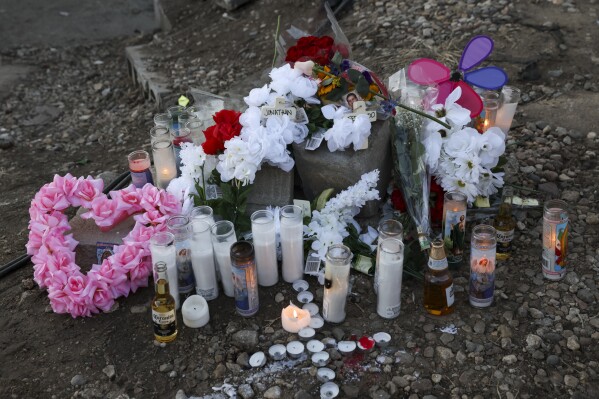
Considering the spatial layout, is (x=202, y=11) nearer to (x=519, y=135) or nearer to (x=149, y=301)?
(x=519, y=135)

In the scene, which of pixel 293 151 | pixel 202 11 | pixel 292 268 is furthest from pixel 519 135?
pixel 202 11

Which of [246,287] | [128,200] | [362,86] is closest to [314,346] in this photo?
[246,287]

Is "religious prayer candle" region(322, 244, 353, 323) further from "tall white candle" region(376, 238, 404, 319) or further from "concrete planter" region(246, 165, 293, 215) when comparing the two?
"concrete planter" region(246, 165, 293, 215)

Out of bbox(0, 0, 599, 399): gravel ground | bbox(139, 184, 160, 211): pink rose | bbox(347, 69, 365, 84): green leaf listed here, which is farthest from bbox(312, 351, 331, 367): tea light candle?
bbox(347, 69, 365, 84): green leaf

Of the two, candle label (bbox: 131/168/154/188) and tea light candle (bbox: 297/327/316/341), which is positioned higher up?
candle label (bbox: 131/168/154/188)

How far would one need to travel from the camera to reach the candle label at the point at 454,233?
3568 millimetres

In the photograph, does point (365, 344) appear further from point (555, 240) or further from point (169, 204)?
point (169, 204)

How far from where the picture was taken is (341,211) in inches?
146

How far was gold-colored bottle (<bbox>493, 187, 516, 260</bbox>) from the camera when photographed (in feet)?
11.9

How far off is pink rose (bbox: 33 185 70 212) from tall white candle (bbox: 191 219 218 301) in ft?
2.38

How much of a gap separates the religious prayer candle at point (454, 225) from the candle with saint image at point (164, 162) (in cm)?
162

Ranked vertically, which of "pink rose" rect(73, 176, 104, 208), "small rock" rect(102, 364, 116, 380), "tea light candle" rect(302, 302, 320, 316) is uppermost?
"pink rose" rect(73, 176, 104, 208)

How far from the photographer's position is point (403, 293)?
11.4ft

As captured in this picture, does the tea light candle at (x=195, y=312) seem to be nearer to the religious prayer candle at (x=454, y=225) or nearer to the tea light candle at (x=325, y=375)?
the tea light candle at (x=325, y=375)
